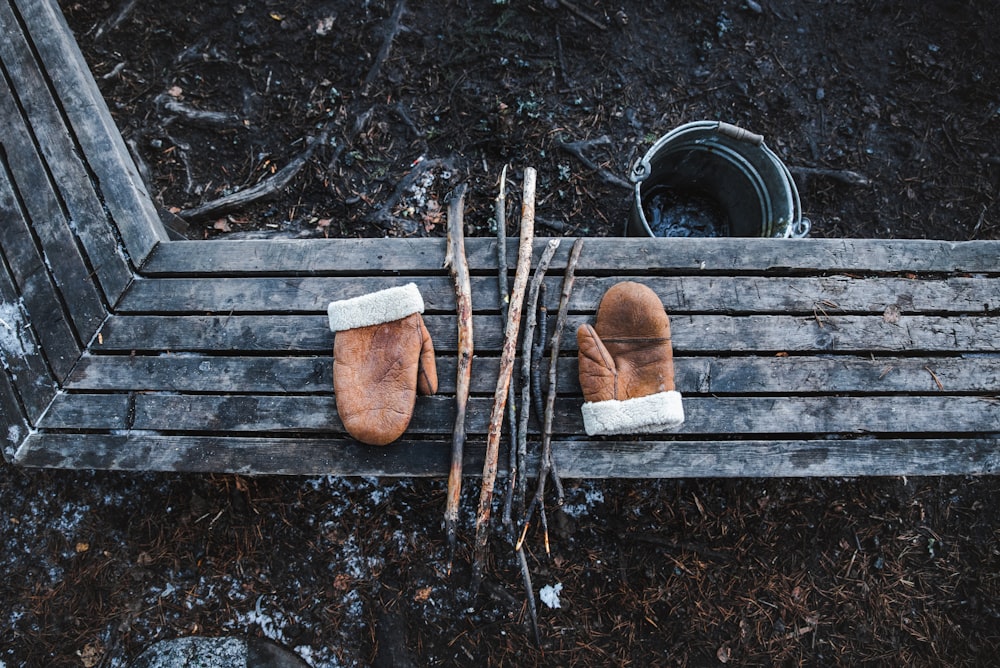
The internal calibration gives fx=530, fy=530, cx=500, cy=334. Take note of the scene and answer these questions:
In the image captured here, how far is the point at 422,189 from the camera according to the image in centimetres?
306

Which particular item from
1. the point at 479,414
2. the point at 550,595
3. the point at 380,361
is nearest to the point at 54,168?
the point at 380,361

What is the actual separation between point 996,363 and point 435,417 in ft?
8.02

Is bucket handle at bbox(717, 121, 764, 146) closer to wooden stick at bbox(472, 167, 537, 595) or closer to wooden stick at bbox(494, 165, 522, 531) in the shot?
wooden stick at bbox(472, 167, 537, 595)

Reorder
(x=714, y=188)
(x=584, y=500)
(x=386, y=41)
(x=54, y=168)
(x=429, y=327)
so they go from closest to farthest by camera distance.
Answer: (x=429, y=327)
(x=54, y=168)
(x=584, y=500)
(x=714, y=188)
(x=386, y=41)

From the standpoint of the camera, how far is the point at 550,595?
2719mm

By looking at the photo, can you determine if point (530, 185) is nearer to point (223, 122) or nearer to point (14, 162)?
point (223, 122)

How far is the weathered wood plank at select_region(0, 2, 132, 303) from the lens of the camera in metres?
2.34

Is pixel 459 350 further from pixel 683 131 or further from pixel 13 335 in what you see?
pixel 13 335

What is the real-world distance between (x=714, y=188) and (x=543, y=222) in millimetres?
995

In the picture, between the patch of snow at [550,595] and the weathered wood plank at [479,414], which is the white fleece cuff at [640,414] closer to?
the weathered wood plank at [479,414]

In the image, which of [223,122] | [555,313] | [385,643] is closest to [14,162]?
[223,122]

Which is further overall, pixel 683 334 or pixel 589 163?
pixel 589 163

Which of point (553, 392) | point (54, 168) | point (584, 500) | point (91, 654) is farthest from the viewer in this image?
point (584, 500)

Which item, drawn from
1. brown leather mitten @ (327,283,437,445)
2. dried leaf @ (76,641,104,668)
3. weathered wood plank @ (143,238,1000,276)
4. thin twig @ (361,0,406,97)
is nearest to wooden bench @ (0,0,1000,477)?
weathered wood plank @ (143,238,1000,276)
